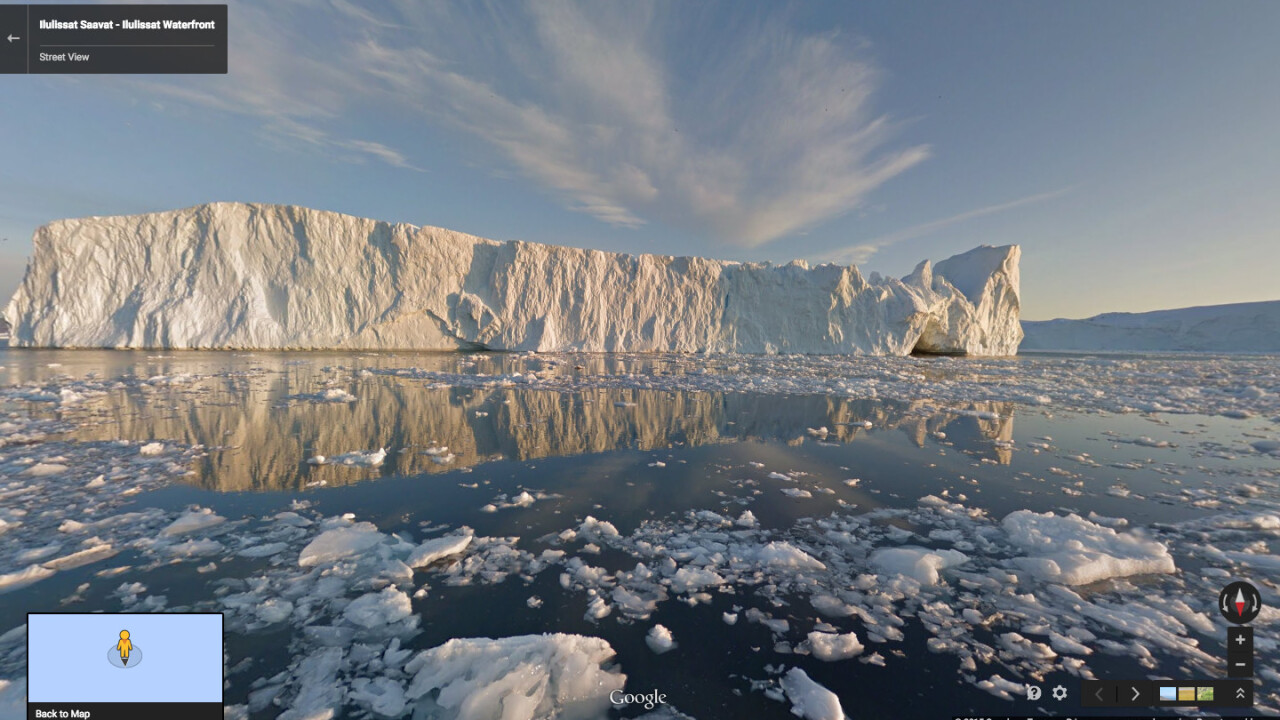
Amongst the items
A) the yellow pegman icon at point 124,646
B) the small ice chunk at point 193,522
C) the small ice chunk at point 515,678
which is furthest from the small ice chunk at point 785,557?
the small ice chunk at point 193,522

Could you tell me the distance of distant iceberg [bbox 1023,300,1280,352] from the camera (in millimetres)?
57312

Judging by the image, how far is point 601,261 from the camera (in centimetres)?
3325

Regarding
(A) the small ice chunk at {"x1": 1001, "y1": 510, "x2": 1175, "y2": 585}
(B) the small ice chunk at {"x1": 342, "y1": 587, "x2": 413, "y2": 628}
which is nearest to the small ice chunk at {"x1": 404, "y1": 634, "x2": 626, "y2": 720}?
(B) the small ice chunk at {"x1": 342, "y1": 587, "x2": 413, "y2": 628}

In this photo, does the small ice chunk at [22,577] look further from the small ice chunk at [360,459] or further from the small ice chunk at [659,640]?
the small ice chunk at [659,640]

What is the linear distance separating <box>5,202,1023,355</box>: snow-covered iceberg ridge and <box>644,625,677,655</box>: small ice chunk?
2916 cm

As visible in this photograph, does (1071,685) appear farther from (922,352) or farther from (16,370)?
(922,352)

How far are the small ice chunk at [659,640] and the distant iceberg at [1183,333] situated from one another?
87.6m

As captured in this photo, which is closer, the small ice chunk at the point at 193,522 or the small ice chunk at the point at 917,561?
the small ice chunk at the point at 917,561

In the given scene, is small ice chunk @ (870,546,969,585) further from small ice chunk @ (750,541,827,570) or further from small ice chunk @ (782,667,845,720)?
small ice chunk @ (782,667,845,720)

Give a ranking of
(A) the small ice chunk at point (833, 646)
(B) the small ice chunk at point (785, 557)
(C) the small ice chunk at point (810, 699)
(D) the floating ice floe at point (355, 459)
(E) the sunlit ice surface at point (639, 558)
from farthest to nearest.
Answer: (D) the floating ice floe at point (355, 459) < (B) the small ice chunk at point (785, 557) < (A) the small ice chunk at point (833, 646) < (E) the sunlit ice surface at point (639, 558) < (C) the small ice chunk at point (810, 699)

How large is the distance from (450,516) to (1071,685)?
3.85 m

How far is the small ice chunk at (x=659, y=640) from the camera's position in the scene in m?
2.05

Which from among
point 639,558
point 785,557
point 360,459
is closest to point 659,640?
point 639,558

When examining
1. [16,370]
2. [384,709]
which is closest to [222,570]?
[384,709]
